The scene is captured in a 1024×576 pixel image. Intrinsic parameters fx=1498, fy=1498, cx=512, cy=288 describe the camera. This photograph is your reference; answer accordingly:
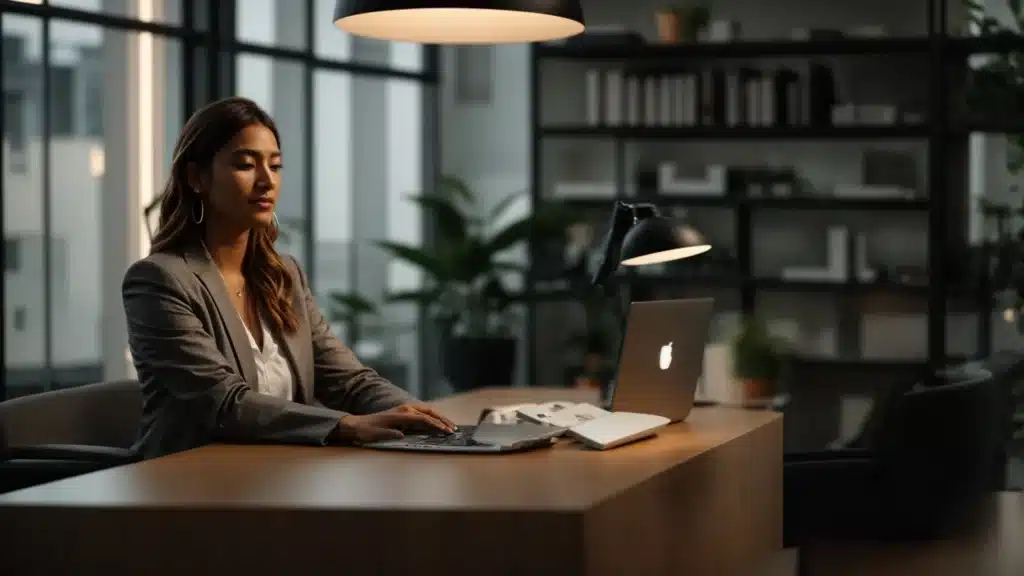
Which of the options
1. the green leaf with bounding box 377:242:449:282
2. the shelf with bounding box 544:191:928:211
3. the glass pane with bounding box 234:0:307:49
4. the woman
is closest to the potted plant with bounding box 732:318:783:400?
the woman

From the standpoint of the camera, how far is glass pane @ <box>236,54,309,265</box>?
287 inches

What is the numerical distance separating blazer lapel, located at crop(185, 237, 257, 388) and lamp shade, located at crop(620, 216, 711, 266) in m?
0.95

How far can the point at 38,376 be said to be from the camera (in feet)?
19.3

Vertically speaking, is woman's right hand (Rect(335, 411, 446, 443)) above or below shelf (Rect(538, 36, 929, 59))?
below

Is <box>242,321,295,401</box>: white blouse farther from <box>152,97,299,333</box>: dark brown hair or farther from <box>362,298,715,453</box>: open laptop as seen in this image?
<box>362,298,715,453</box>: open laptop

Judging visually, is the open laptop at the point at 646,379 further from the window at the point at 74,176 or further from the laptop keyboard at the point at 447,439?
the window at the point at 74,176

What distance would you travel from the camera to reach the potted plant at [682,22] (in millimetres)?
7559

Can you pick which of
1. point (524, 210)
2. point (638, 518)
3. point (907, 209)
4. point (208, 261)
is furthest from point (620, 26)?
point (638, 518)

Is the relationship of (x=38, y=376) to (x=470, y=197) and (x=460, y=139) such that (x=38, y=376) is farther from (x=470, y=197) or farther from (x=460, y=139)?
(x=460, y=139)

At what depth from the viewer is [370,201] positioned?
818 centimetres

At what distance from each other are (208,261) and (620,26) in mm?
4795

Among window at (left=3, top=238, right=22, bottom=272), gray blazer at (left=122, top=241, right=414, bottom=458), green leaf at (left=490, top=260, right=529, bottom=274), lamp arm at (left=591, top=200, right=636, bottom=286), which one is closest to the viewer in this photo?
gray blazer at (left=122, top=241, right=414, bottom=458)

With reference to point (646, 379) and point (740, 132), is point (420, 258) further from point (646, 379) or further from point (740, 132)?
point (646, 379)

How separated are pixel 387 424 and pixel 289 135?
4.50m
